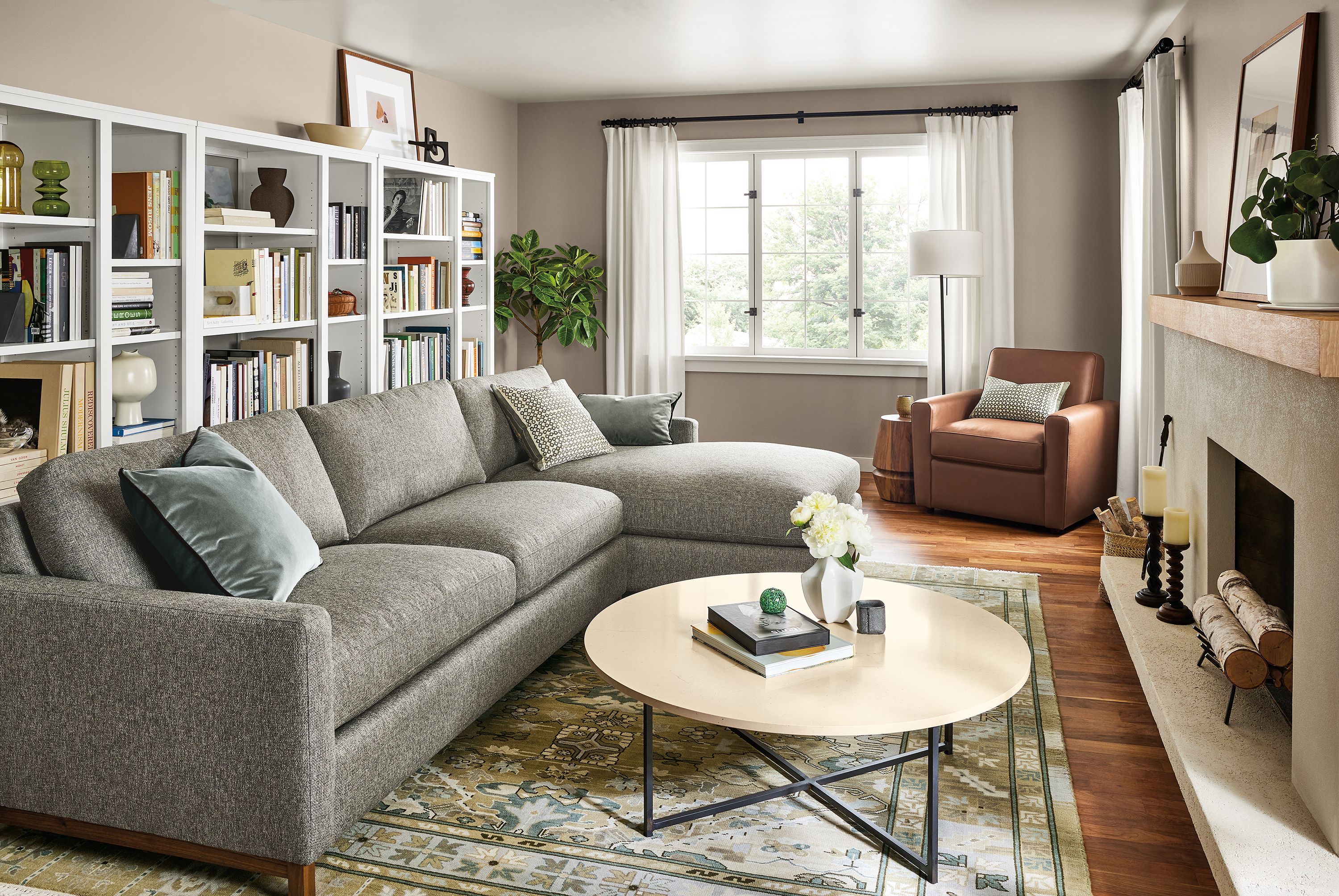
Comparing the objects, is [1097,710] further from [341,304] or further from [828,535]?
[341,304]

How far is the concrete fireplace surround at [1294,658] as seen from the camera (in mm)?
1888

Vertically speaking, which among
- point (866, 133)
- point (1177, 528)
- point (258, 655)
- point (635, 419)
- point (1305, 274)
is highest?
point (866, 133)

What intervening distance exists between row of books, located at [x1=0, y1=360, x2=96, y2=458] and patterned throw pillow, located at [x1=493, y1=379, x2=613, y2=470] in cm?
154

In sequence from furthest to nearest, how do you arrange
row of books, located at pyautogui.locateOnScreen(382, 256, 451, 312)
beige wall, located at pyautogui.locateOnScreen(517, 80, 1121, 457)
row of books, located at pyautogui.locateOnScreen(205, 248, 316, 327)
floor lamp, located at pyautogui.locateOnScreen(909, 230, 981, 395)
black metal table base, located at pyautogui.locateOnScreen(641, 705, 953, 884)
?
beige wall, located at pyautogui.locateOnScreen(517, 80, 1121, 457)
floor lamp, located at pyautogui.locateOnScreen(909, 230, 981, 395)
row of books, located at pyautogui.locateOnScreen(382, 256, 451, 312)
row of books, located at pyautogui.locateOnScreen(205, 248, 316, 327)
black metal table base, located at pyautogui.locateOnScreen(641, 705, 953, 884)

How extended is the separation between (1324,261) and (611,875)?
1871mm

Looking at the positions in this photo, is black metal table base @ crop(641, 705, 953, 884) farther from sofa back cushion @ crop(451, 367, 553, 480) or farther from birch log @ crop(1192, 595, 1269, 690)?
sofa back cushion @ crop(451, 367, 553, 480)

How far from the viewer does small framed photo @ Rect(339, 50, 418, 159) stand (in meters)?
5.34

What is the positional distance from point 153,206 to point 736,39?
9.46ft

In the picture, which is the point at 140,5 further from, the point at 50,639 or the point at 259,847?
the point at 259,847

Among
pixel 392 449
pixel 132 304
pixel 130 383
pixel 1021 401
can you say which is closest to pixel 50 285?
pixel 132 304

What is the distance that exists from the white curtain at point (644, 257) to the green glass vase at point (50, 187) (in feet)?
12.9

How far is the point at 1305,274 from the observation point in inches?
83.2

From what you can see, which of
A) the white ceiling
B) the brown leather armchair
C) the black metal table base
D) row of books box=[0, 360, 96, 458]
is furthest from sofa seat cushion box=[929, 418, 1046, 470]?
row of books box=[0, 360, 96, 458]

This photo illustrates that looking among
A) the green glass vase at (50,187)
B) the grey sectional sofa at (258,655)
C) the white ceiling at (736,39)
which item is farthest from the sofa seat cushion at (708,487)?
the white ceiling at (736,39)
